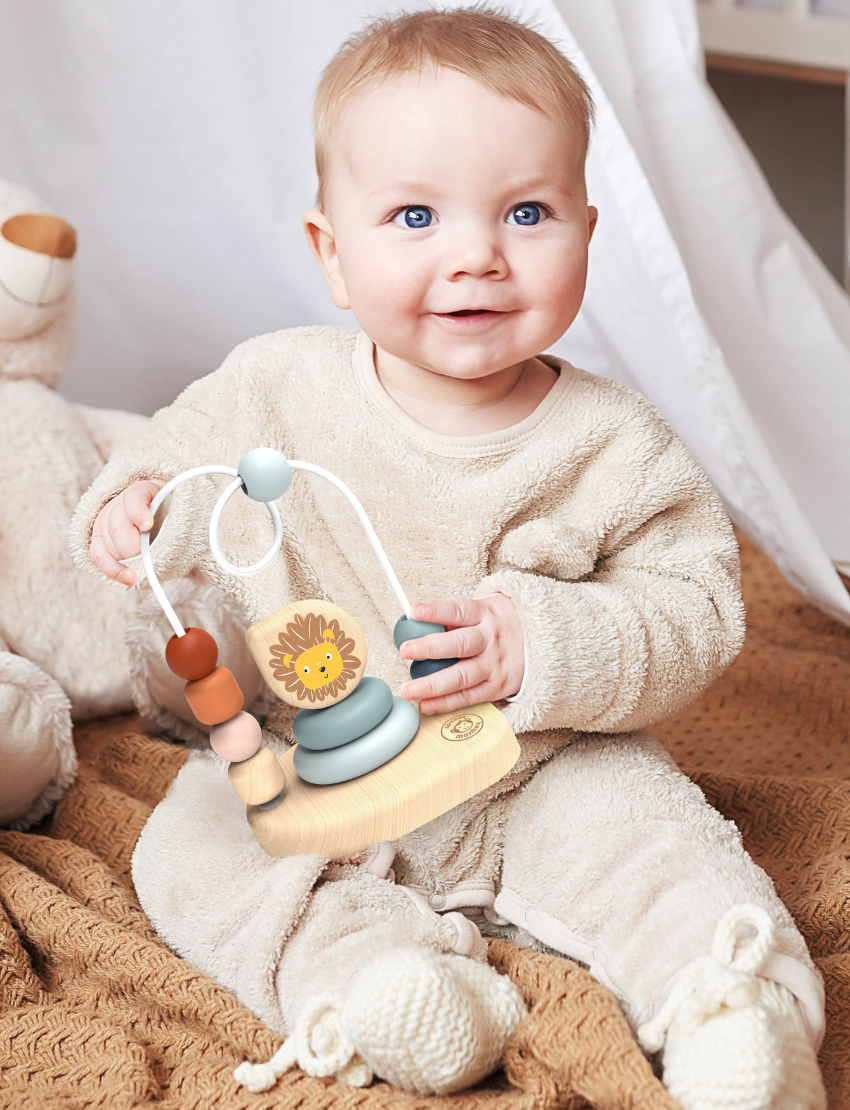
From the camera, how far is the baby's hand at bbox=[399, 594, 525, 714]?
690 millimetres

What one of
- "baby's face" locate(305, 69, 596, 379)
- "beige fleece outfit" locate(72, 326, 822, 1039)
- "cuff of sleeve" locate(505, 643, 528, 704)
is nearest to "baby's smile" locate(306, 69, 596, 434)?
"baby's face" locate(305, 69, 596, 379)

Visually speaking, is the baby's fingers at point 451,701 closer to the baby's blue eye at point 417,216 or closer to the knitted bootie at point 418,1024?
the knitted bootie at point 418,1024

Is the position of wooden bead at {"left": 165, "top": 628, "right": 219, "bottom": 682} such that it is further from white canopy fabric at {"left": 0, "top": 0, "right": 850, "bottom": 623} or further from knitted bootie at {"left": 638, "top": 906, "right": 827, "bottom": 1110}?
white canopy fabric at {"left": 0, "top": 0, "right": 850, "bottom": 623}

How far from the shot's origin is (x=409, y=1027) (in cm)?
61

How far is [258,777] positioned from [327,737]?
0.16 ft

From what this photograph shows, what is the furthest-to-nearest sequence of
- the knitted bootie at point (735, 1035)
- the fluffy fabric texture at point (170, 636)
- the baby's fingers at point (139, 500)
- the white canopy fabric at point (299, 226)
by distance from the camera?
the white canopy fabric at point (299, 226) < the fluffy fabric texture at point (170, 636) < the baby's fingers at point (139, 500) < the knitted bootie at point (735, 1035)

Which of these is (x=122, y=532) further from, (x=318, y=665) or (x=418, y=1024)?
(x=418, y=1024)

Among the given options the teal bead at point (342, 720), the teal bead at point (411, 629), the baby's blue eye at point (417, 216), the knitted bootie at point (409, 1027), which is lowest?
the knitted bootie at point (409, 1027)

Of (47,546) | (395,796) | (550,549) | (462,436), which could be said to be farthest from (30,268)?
(395,796)

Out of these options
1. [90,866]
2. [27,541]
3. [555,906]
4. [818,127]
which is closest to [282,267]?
[27,541]

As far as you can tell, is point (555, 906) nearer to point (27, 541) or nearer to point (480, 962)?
point (480, 962)

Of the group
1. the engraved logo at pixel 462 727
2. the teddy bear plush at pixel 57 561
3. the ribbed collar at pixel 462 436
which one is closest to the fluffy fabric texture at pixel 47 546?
the teddy bear plush at pixel 57 561

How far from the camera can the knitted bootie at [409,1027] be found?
62 centimetres

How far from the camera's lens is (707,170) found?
1312 millimetres
